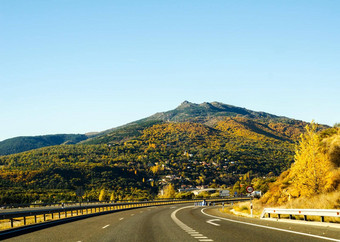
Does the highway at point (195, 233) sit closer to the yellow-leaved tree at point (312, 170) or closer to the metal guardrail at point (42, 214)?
the metal guardrail at point (42, 214)

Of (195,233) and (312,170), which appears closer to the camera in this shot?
(195,233)

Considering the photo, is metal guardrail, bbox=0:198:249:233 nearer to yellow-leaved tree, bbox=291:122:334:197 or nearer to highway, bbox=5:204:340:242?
highway, bbox=5:204:340:242

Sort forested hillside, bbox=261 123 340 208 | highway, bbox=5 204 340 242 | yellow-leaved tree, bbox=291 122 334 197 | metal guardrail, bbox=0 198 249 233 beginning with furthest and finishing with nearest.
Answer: yellow-leaved tree, bbox=291 122 334 197 < forested hillside, bbox=261 123 340 208 < metal guardrail, bbox=0 198 249 233 < highway, bbox=5 204 340 242

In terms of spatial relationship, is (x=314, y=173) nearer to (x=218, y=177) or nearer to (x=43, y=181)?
(x=43, y=181)

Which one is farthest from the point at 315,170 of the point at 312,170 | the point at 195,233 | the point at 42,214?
the point at 42,214

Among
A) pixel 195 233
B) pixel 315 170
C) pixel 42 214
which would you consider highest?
pixel 315 170

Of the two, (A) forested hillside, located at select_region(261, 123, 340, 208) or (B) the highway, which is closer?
(B) the highway

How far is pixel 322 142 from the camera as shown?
35.3m

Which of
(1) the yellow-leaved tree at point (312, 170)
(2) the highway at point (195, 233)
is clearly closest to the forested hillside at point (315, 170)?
(1) the yellow-leaved tree at point (312, 170)

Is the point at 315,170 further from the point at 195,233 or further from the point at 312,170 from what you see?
the point at 195,233

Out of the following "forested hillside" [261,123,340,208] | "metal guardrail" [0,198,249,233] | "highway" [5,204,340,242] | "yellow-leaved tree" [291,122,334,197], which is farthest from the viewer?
"yellow-leaved tree" [291,122,334,197]

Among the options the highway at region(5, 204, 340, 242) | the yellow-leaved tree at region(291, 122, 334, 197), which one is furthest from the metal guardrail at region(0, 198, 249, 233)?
the yellow-leaved tree at region(291, 122, 334, 197)

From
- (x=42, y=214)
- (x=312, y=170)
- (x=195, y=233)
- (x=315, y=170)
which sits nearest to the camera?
(x=195, y=233)

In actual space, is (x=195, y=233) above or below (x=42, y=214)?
above
